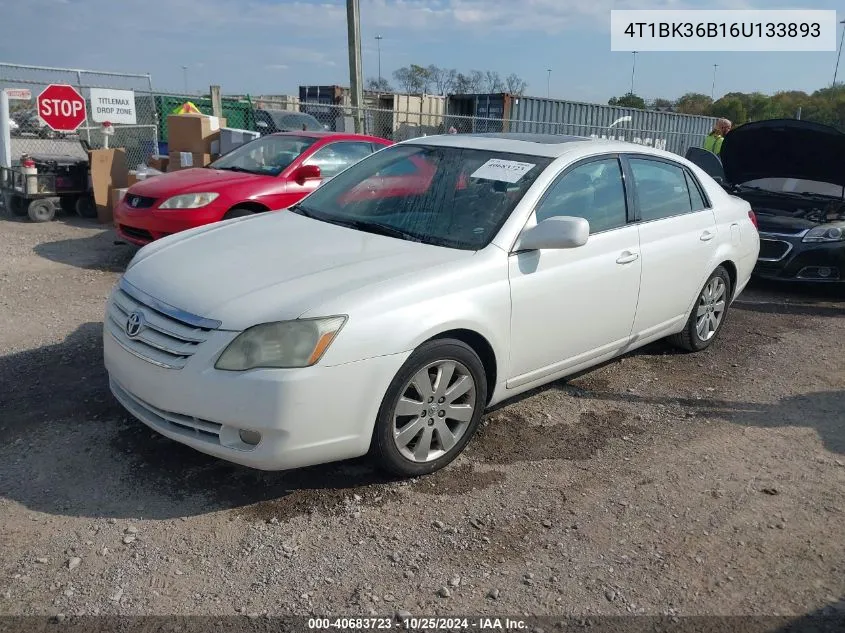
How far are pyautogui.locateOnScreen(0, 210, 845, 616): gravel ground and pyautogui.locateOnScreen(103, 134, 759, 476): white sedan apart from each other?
12.2 inches

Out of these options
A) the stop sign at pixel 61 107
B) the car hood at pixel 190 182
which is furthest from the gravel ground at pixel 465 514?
the stop sign at pixel 61 107

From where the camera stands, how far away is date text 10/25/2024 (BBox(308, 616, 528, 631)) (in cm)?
259

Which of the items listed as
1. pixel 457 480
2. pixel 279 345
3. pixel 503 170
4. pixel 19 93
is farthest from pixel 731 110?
pixel 279 345

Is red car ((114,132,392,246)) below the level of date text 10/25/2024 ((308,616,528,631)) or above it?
above

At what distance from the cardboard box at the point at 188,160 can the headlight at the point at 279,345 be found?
8199mm

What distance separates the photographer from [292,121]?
717 inches

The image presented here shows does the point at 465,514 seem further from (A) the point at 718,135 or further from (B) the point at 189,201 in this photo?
(A) the point at 718,135

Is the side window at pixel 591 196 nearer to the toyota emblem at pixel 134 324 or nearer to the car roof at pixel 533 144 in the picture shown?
the car roof at pixel 533 144

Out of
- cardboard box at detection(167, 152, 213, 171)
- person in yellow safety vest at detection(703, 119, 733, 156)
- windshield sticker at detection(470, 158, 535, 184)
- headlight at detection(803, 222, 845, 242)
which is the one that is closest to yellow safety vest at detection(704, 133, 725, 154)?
person in yellow safety vest at detection(703, 119, 733, 156)

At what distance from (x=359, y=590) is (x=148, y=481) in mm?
1267

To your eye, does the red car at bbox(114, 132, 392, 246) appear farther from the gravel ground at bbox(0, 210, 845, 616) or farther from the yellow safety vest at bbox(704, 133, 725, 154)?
the yellow safety vest at bbox(704, 133, 725, 154)

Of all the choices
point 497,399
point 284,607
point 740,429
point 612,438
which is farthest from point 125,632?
point 740,429

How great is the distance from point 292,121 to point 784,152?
12766 mm

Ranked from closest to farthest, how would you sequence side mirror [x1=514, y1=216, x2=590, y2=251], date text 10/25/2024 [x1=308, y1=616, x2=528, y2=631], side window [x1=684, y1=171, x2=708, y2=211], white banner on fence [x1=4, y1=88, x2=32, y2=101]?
date text 10/25/2024 [x1=308, y1=616, x2=528, y2=631], side mirror [x1=514, y1=216, x2=590, y2=251], side window [x1=684, y1=171, x2=708, y2=211], white banner on fence [x1=4, y1=88, x2=32, y2=101]
